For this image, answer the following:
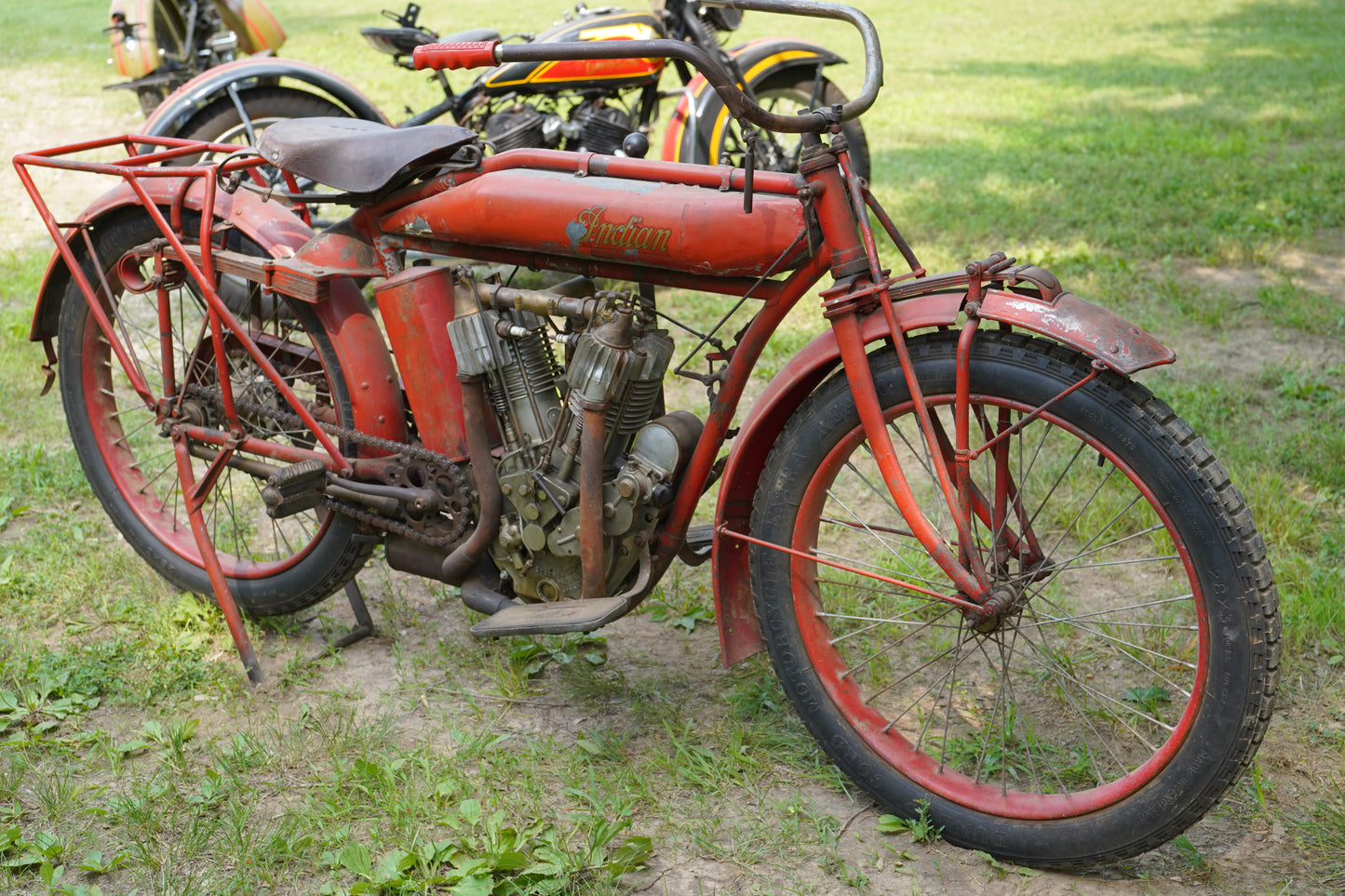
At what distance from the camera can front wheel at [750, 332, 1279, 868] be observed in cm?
212

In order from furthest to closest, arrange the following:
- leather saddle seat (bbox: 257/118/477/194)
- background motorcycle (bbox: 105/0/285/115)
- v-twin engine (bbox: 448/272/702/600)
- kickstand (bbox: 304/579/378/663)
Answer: background motorcycle (bbox: 105/0/285/115) < kickstand (bbox: 304/579/378/663) < leather saddle seat (bbox: 257/118/477/194) < v-twin engine (bbox: 448/272/702/600)

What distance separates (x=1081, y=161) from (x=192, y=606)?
653 cm

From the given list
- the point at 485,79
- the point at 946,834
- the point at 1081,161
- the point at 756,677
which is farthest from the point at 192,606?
the point at 1081,161

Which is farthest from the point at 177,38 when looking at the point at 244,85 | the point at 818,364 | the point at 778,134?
the point at 818,364

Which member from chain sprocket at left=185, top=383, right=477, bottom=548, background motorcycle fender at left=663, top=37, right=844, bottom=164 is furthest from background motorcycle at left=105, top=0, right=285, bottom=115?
chain sprocket at left=185, top=383, right=477, bottom=548

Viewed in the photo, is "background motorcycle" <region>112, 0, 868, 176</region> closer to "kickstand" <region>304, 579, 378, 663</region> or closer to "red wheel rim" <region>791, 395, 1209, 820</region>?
"kickstand" <region>304, 579, 378, 663</region>

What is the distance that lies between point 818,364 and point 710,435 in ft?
1.10

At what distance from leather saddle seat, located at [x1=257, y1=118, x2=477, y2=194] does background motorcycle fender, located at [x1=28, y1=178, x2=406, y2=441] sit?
277 millimetres

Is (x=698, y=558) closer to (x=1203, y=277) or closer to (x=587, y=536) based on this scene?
(x=587, y=536)

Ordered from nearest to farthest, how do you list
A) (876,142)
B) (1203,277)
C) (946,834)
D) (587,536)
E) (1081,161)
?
(946,834) < (587,536) < (1203,277) < (1081,161) < (876,142)

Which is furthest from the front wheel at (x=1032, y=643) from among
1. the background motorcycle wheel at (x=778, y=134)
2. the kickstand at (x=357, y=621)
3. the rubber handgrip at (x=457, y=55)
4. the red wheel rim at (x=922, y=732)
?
the background motorcycle wheel at (x=778, y=134)

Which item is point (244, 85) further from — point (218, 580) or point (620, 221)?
point (620, 221)

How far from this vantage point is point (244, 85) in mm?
5758

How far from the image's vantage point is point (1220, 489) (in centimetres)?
208
